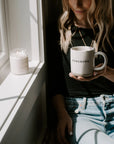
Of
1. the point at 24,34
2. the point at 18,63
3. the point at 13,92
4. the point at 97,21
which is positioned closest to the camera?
the point at 13,92


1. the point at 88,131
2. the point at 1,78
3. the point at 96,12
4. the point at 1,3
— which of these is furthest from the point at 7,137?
the point at 96,12

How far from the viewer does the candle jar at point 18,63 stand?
978 mm

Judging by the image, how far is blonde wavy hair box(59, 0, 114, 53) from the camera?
117cm

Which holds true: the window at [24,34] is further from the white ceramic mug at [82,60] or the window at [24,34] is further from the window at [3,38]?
the white ceramic mug at [82,60]

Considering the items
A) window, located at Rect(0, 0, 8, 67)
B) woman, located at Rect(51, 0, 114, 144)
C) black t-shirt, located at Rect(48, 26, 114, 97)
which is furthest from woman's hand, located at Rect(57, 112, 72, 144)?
window, located at Rect(0, 0, 8, 67)

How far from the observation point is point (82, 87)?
1.20 metres

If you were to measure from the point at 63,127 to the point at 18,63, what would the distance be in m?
0.37

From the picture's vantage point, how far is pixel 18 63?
0.98m

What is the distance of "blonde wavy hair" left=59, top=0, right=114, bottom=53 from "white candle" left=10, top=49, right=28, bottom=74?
26cm

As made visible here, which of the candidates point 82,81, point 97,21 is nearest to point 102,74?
point 82,81

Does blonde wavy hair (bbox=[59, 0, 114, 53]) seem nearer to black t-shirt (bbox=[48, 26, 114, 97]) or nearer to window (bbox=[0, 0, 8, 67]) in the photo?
black t-shirt (bbox=[48, 26, 114, 97])

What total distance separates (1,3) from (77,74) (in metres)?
0.42

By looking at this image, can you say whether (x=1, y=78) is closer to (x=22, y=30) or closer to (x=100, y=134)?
(x=22, y=30)

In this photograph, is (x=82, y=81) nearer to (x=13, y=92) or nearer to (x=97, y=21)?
(x=97, y=21)
